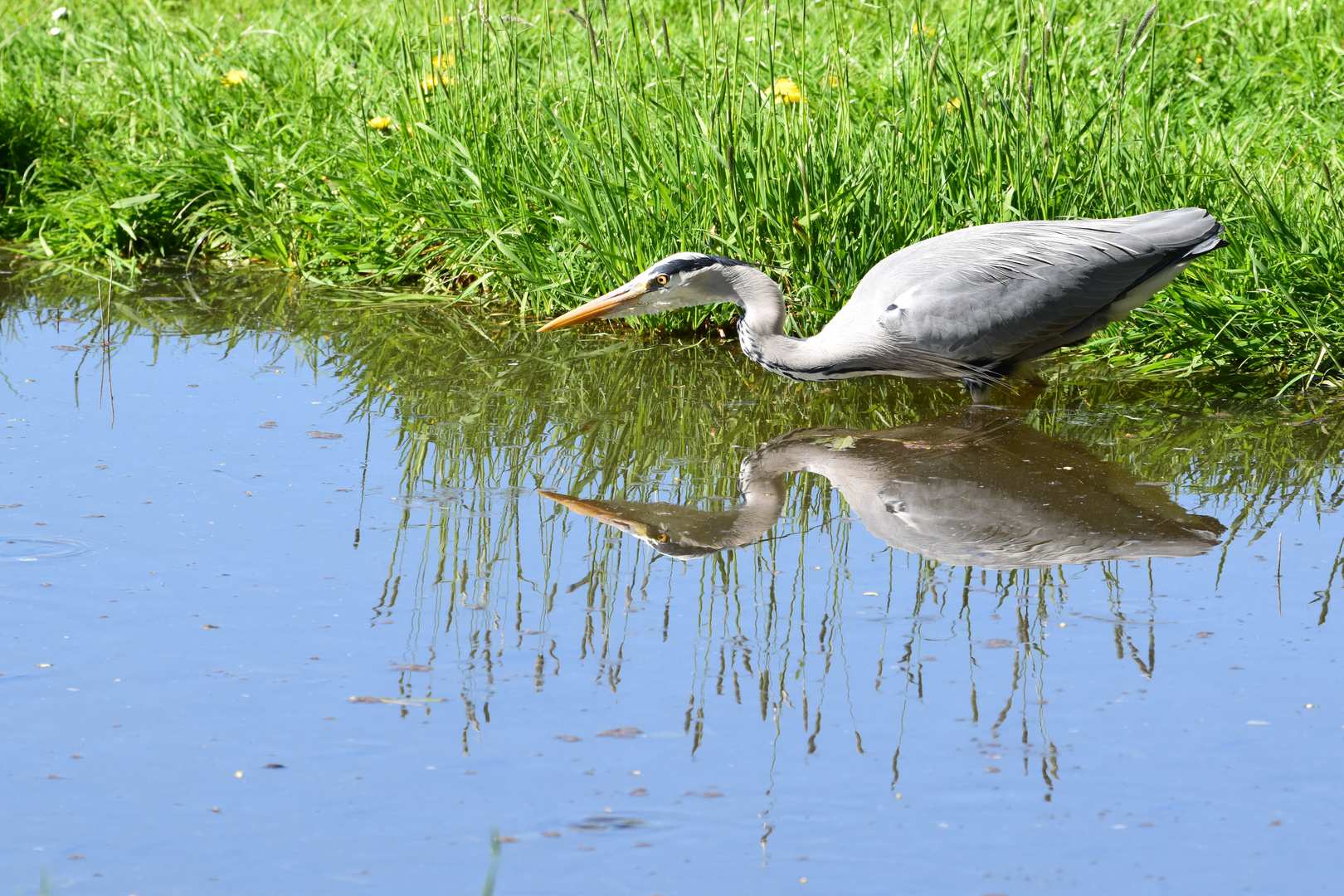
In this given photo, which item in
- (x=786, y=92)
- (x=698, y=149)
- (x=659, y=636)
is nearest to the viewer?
(x=659, y=636)

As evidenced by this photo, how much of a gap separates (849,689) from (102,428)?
9.01ft

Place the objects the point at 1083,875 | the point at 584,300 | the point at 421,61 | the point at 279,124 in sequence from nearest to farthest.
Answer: the point at 1083,875 → the point at 584,300 → the point at 421,61 → the point at 279,124

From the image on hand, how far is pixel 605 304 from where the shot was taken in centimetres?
495

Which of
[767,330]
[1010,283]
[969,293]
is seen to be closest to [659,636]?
[767,330]

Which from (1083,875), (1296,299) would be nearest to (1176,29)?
(1296,299)

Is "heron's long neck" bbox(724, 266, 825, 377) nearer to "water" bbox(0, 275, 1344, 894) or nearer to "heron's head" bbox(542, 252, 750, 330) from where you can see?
"heron's head" bbox(542, 252, 750, 330)

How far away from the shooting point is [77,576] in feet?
11.2

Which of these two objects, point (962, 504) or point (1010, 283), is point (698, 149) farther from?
point (962, 504)

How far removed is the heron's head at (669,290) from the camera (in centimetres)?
486

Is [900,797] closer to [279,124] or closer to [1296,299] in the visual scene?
[1296,299]

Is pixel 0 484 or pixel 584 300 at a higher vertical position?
pixel 584 300

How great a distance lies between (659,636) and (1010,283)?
2.18 m

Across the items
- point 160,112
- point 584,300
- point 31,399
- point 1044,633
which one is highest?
point 160,112

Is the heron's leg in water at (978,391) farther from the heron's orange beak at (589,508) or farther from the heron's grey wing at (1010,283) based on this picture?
the heron's orange beak at (589,508)
